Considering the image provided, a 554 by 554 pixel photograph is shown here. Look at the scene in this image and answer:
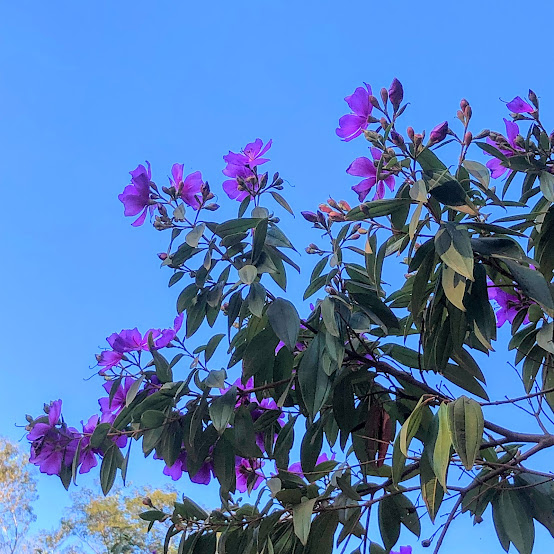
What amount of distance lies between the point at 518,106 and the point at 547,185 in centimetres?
24

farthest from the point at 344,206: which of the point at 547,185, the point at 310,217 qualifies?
the point at 547,185

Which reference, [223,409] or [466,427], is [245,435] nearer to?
[223,409]

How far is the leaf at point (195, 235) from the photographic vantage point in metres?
1.11

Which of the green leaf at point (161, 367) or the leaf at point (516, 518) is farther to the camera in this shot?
the green leaf at point (161, 367)

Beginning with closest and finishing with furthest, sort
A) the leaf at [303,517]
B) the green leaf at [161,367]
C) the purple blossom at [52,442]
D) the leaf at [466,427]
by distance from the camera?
1. the leaf at [466,427]
2. the leaf at [303,517]
3. the green leaf at [161,367]
4. the purple blossom at [52,442]

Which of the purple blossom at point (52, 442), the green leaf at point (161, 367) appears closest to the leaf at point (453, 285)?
the green leaf at point (161, 367)

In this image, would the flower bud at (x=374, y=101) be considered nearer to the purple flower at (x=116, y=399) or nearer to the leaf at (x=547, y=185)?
the leaf at (x=547, y=185)

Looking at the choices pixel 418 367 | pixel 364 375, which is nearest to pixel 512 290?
pixel 418 367

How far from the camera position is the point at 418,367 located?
1202mm

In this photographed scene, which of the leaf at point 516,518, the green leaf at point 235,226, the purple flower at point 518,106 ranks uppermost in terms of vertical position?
the purple flower at point 518,106

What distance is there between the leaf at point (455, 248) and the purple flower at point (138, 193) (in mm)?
572

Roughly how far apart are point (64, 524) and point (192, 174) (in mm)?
8367

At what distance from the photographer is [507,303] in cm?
138

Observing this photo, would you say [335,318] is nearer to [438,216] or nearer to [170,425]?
[438,216]
